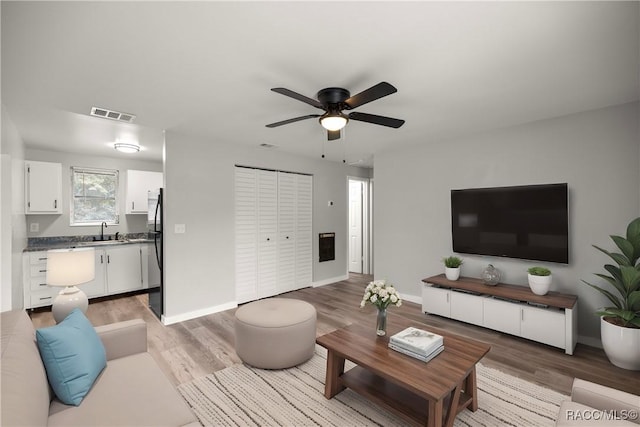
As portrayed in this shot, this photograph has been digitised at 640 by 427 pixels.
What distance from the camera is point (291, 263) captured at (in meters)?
5.15

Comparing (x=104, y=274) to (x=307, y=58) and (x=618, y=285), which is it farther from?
(x=618, y=285)

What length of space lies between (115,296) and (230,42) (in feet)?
16.0

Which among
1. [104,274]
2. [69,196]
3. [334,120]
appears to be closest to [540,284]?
[334,120]

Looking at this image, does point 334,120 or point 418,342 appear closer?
point 418,342

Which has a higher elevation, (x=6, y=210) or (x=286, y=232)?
(x=6, y=210)

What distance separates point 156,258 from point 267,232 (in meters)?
1.62

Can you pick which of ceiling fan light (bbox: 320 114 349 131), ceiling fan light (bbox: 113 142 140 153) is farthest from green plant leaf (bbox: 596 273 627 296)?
ceiling fan light (bbox: 113 142 140 153)

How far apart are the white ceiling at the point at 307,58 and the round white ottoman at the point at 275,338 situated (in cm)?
200

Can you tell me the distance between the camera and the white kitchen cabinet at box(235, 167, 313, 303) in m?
4.50

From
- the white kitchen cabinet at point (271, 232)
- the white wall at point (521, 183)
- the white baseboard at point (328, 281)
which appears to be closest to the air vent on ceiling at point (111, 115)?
the white kitchen cabinet at point (271, 232)

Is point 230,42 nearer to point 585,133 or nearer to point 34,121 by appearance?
point 34,121

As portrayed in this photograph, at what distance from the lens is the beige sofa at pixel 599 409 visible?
1.34 m

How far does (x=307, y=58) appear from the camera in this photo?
1997 millimetres

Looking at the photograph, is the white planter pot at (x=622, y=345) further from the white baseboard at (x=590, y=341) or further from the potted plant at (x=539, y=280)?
the potted plant at (x=539, y=280)
